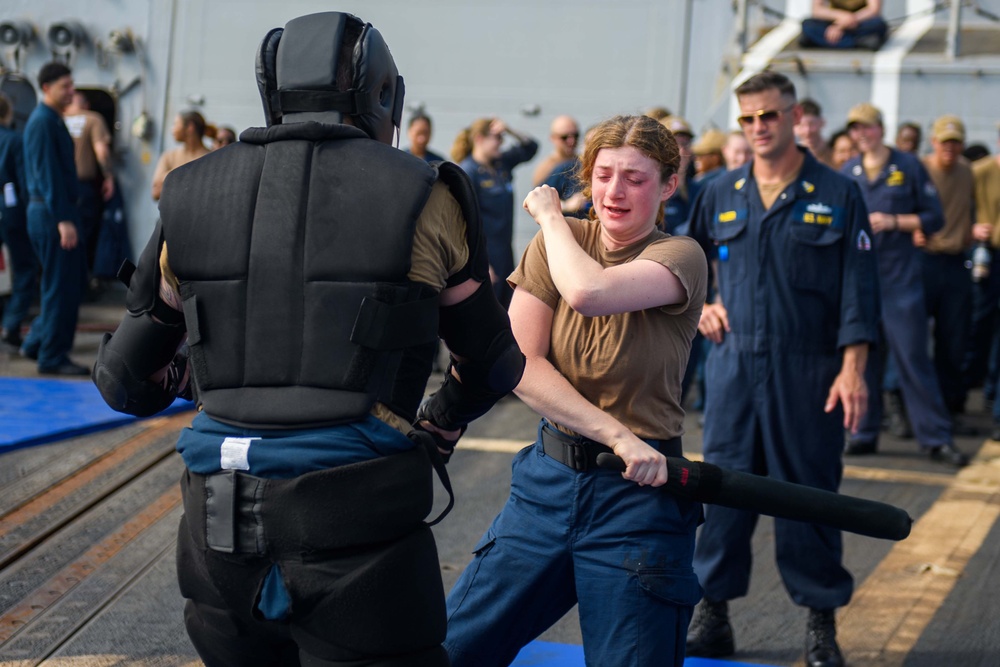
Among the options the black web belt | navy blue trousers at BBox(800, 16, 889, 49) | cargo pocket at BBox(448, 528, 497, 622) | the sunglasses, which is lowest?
cargo pocket at BBox(448, 528, 497, 622)

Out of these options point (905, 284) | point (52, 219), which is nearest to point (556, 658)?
point (905, 284)

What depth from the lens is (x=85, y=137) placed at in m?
12.4

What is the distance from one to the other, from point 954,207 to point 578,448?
677cm

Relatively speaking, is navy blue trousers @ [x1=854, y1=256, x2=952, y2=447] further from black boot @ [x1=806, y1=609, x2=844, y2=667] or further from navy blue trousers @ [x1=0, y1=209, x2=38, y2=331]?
navy blue trousers @ [x1=0, y1=209, x2=38, y2=331]

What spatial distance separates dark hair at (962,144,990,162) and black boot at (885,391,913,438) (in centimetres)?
356

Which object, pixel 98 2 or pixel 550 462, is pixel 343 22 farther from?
pixel 98 2

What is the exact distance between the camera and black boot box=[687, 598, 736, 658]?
14.2 feet

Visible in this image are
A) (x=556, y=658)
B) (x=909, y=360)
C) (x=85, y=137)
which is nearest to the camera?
(x=556, y=658)

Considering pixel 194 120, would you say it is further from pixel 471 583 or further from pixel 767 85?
pixel 471 583

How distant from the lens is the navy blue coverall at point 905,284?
775cm

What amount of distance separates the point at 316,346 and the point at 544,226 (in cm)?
93

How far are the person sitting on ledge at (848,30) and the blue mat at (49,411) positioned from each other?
8005 millimetres

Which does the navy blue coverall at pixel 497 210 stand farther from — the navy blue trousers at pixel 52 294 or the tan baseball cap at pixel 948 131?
the tan baseball cap at pixel 948 131

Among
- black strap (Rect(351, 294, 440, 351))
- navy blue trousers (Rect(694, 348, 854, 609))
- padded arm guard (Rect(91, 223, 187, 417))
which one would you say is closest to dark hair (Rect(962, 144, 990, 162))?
navy blue trousers (Rect(694, 348, 854, 609))
